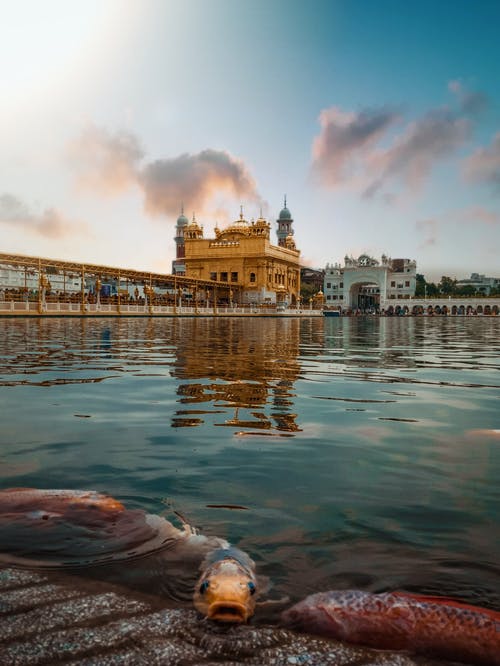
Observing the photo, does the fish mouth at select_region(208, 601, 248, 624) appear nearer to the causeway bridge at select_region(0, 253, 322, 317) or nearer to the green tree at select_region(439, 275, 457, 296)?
the causeway bridge at select_region(0, 253, 322, 317)

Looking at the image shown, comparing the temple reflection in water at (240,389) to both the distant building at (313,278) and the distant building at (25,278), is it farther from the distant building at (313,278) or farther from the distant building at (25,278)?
the distant building at (313,278)

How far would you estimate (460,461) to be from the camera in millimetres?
3984

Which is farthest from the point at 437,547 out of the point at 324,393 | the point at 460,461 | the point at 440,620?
the point at 324,393

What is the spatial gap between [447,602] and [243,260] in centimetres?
7503

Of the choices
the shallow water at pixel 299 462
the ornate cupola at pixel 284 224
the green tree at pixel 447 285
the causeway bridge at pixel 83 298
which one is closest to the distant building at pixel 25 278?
the causeway bridge at pixel 83 298

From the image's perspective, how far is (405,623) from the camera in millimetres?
1990

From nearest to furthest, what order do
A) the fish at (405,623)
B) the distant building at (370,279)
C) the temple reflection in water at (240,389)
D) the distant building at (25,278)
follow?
the fish at (405,623) < the temple reflection in water at (240,389) < the distant building at (25,278) < the distant building at (370,279)

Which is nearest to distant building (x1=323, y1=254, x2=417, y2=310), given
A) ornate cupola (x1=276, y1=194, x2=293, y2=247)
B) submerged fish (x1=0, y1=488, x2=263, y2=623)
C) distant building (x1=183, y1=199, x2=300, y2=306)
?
ornate cupola (x1=276, y1=194, x2=293, y2=247)

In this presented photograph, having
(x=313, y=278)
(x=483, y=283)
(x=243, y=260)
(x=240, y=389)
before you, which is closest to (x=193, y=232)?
(x=243, y=260)

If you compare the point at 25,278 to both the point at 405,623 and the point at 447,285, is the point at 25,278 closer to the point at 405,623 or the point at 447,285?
the point at 405,623

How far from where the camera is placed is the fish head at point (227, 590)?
2.03 m

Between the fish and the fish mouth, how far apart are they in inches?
6.0

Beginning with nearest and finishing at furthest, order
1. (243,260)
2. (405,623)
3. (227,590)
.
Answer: (405,623)
(227,590)
(243,260)

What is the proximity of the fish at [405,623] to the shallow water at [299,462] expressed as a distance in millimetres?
110
